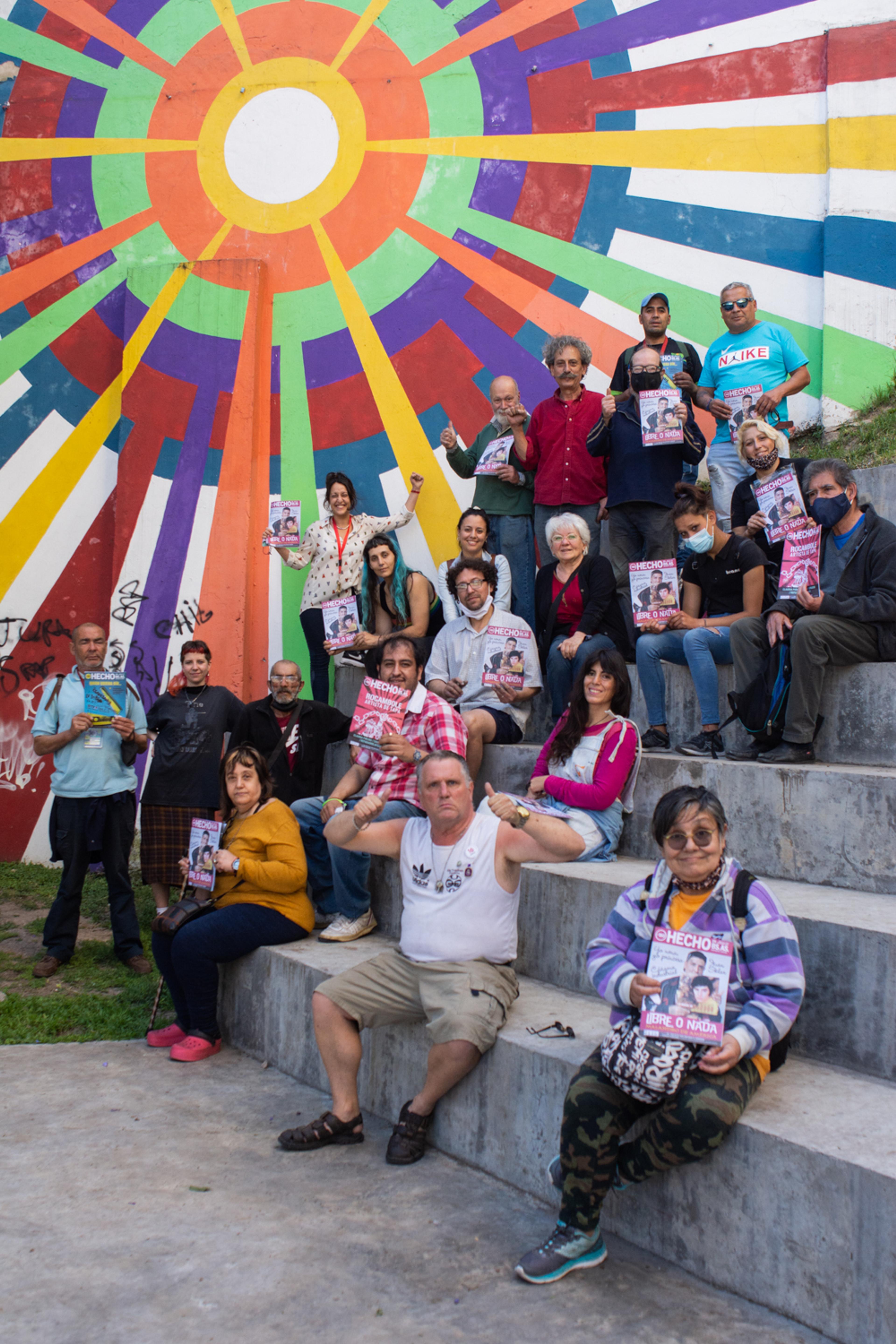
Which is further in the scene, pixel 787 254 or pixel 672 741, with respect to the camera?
pixel 787 254

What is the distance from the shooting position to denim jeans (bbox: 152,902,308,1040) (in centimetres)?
409

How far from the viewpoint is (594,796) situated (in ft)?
12.8

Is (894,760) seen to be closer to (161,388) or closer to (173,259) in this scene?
(161,388)

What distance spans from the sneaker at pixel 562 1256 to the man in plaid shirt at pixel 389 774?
1894 millimetres

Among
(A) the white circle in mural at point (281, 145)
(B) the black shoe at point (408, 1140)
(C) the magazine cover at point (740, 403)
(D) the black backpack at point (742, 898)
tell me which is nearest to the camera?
(D) the black backpack at point (742, 898)

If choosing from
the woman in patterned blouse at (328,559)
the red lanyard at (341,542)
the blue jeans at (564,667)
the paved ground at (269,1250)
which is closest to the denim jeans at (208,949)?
the paved ground at (269,1250)

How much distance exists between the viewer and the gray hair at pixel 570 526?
501cm

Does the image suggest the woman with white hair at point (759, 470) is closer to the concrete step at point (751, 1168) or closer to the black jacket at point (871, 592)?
the black jacket at point (871, 592)

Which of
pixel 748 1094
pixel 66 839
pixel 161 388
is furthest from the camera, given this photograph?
pixel 161 388

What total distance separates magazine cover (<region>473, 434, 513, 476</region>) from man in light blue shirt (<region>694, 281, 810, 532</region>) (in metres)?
1.00

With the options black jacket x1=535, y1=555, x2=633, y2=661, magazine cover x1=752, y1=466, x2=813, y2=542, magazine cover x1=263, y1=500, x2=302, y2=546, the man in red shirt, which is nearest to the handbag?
magazine cover x1=752, y1=466, x2=813, y2=542

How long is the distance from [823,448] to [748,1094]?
14.8 feet

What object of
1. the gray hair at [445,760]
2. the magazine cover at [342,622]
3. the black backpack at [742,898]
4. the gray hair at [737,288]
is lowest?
the black backpack at [742,898]

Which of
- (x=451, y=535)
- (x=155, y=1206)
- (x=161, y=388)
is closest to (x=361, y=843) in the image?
(x=155, y=1206)
